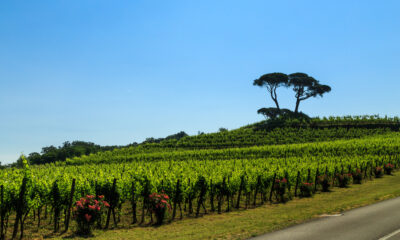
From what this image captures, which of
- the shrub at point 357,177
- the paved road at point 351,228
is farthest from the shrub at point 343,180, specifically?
the paved road at point 351,228

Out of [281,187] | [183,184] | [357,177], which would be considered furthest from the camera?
[357,177]

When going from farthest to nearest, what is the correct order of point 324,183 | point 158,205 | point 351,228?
point 324,183, point 158,205, point 351,228

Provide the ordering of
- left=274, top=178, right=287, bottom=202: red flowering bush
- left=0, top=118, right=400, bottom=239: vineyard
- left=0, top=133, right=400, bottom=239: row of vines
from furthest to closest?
left=274, top=178, right=287, bottom=202: red flowering bush
left=0, top=118, right=400, bottom=239: vineyard
left=0, top=133, right=400, bottom=239: row of vines

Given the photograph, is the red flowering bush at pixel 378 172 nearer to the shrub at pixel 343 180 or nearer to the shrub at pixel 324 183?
the shrub at pixel 343 180

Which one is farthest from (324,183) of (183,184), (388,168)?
(183,184)

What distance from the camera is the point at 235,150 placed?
2447 inches

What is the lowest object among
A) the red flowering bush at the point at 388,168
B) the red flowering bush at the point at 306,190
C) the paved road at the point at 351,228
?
the red flowering bush at the point at 306,190

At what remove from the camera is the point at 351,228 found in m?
13.3

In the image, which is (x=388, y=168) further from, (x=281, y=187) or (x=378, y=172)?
(x=281, y=187)

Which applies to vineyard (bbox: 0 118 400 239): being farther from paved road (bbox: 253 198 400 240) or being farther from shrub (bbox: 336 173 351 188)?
paved road (bbox: 253 198 400 240)

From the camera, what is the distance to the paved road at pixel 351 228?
12.1 metres

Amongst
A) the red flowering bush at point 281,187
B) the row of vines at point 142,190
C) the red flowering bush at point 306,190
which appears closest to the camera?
the row of vines at point 142,190

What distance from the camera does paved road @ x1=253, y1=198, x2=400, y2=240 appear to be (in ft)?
39.8

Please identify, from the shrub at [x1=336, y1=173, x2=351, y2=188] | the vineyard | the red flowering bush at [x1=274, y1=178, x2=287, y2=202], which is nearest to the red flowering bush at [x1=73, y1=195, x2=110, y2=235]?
the vineyard
